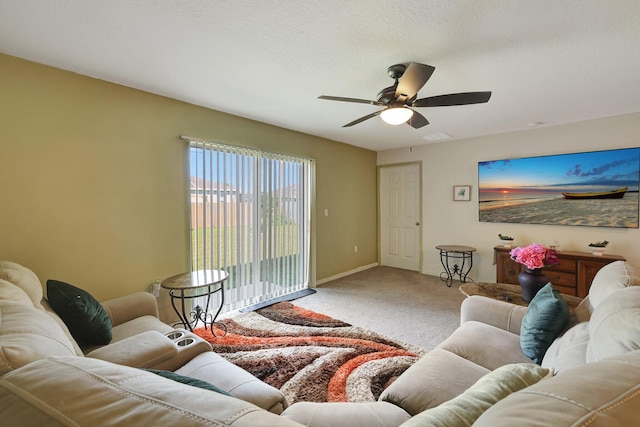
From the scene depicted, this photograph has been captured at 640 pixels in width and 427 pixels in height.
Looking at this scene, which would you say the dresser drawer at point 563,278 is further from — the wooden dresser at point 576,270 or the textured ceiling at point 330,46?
the textured ceiling at point 330,46

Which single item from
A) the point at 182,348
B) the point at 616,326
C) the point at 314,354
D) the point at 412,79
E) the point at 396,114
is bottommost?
the point at 314,354

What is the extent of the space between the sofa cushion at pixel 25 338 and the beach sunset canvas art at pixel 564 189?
5056 millimetres

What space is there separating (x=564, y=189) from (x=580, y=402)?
4.42m

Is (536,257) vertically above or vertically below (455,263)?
above

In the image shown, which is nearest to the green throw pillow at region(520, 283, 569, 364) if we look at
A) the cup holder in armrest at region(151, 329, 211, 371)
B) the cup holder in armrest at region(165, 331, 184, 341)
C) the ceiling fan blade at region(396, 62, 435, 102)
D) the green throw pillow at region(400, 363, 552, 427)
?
A: the green throw pillow at region(400, 363, 552, 427)

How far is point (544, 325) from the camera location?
147 centimetres

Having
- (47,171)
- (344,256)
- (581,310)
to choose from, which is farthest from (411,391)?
(344,256)

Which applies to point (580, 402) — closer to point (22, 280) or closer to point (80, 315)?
point (80, 315)

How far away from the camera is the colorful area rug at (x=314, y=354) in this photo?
76.0 inches

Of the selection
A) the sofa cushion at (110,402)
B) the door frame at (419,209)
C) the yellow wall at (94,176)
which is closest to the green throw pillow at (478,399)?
the sofa cushion at (110,402)

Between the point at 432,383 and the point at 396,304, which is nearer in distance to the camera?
the point at 432,383

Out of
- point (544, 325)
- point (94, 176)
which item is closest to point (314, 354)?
point (544, 325)

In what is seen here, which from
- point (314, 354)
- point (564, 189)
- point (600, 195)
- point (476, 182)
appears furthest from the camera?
point (476, 182)

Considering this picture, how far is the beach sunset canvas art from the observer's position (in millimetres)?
3383
